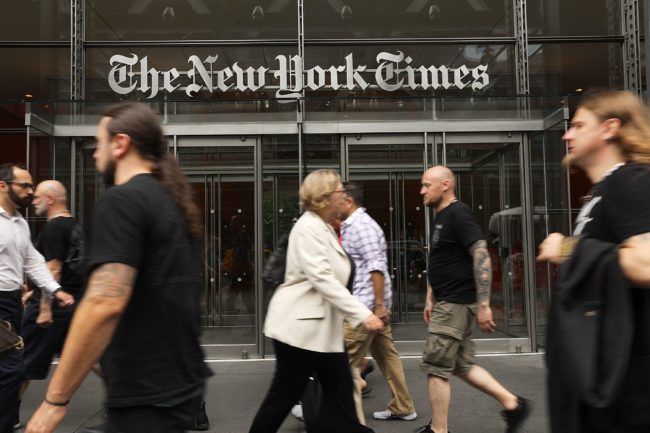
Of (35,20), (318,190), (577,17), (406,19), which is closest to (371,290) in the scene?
(318,190)

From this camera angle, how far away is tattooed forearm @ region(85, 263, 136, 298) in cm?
197

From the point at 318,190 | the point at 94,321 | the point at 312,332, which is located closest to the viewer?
the point at 94,321

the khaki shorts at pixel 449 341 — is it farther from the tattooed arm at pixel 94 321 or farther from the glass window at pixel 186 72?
the glass window at pixel 186 72

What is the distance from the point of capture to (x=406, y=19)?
1009 centimetres

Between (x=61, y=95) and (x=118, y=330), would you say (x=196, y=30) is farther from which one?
(x=118, y=330)

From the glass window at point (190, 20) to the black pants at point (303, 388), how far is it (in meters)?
7.18

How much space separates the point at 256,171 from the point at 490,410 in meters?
4.64

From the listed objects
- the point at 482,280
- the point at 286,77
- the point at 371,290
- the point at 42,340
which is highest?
the point at 286,77

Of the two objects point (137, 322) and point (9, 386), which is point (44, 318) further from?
point (137, 322)

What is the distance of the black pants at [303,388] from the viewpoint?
3.66 meters

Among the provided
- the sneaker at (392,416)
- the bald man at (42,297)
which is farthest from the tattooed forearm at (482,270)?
the bald man at (42,297)

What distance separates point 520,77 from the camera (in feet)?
31.8

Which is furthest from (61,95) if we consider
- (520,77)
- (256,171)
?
(520,77)

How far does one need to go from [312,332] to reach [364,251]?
5.60ft
